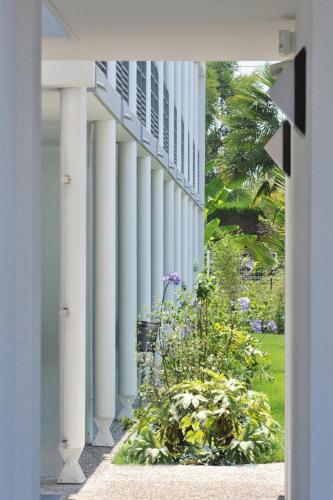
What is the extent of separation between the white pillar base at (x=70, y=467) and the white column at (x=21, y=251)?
3052 mm

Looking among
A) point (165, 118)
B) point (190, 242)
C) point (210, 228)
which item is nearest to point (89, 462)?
point (165, 118)

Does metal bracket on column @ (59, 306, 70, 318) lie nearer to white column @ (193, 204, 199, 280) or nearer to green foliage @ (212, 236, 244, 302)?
green foliage @ (212, 236, 244, 302)

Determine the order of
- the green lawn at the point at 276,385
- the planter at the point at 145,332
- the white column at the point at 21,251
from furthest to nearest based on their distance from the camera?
the green lawn at the point at 276,385 → the planter at the point at 145,332 → the white column at the point at 21,251

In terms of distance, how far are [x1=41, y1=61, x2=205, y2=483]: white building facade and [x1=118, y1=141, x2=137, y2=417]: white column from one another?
0.01 m

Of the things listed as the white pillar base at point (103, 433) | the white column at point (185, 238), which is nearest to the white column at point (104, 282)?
the white pillar base at point (103, 433)

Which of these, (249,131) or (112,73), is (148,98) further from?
(249,131)

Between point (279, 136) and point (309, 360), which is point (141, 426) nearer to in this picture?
point (279, 136)

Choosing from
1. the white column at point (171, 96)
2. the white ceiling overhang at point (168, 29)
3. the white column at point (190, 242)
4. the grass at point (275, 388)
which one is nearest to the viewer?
the white ceiling overhang at point (168, 29)


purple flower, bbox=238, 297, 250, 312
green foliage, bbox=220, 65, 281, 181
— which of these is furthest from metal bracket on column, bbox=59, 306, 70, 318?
green foliage, bbox=220, 65, 281, 181

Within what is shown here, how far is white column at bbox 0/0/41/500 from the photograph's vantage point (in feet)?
12.5

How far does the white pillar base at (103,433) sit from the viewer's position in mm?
9102

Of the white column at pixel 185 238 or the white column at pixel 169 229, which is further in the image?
the white column at pixel 185 238

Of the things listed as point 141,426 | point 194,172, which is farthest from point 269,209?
point 141,426

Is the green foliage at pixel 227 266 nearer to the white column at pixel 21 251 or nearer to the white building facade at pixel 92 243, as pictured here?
the white building facade at pixel 92 243
